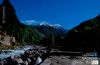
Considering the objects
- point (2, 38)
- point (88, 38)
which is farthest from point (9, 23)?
point (88, 38)

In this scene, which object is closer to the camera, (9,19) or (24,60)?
(24,60)

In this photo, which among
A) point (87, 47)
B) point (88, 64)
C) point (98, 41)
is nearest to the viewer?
point (88, 64)

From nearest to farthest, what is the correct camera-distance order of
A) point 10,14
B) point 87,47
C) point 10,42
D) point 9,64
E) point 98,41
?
1. point 9,64
2. point 98,41
3. point 87,47
4. point 10,42
5. point 10,14

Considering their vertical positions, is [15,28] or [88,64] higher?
[15,28]

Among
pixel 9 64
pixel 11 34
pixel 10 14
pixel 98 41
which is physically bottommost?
pixel 9 64

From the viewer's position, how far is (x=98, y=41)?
2114 centimetres

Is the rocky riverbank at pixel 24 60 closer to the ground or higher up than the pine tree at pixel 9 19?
closer to the ground

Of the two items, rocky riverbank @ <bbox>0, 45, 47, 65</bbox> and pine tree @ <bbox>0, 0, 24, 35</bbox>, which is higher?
pine tree @ <bbox>0, 0, 24, 35</bbox>

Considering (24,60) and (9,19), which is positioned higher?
(9,19)

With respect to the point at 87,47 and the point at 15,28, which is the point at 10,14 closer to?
the point at 15,28

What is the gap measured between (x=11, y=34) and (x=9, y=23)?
4.41 metres

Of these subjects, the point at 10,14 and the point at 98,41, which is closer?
the point at 98,41

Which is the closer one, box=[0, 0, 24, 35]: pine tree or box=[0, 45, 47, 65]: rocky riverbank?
box=[0, 45, 47, 65]: rocky riverbank

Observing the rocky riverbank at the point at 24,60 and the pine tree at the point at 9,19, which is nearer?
the rocky riverbank at the point at 24,60
